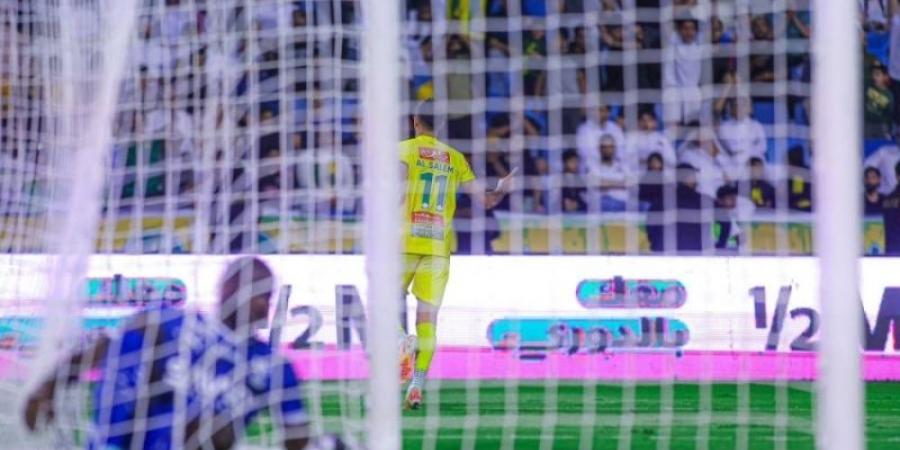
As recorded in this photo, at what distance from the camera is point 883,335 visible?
39.4 feet

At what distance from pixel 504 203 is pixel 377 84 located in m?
6.74

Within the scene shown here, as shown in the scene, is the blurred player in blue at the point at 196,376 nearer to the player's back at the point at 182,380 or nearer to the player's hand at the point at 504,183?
the player's back at the point at 182,380

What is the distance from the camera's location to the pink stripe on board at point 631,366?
1131 cm

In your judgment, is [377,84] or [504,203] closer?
[377,84]

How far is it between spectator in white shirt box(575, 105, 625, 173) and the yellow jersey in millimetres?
933

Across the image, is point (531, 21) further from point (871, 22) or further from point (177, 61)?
point (871, 22)

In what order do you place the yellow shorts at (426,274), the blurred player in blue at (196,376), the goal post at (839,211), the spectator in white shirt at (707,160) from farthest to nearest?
the spectator in white shirt at (707,160)
the yellow shorts at (426,274)
the blurred player in blue at (196,376)
the goal post at (839,211)

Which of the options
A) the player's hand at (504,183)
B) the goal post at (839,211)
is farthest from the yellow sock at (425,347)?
the goal post at (839,211)

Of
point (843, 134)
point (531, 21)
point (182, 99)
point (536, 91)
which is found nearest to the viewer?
point (843, 134)

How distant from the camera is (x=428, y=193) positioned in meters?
9.95

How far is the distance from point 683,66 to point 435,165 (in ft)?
5.11

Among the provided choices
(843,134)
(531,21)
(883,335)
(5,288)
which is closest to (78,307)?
(5,288)

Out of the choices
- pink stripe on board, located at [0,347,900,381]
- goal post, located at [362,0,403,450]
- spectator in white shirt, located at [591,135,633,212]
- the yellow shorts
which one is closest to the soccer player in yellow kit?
the yellow shorts

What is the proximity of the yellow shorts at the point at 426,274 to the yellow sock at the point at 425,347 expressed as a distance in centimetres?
19
